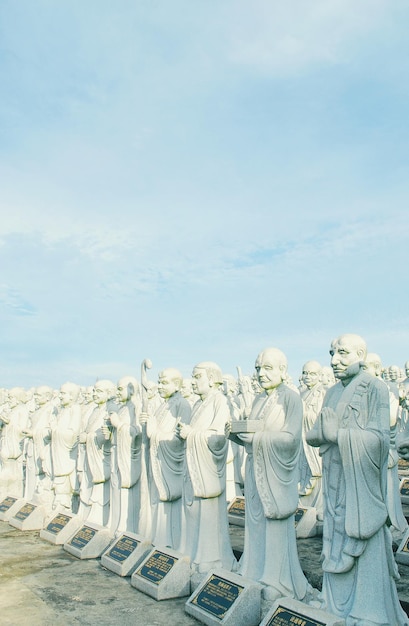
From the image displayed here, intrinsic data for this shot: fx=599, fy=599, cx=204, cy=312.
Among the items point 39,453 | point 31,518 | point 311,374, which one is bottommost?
point 31,518

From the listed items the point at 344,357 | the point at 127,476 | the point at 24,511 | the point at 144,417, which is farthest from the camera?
the point at 24,511

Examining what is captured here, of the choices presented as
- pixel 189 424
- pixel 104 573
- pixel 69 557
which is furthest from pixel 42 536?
pixel 189 424

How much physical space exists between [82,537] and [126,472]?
1451 millimetres

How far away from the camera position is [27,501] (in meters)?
14.7

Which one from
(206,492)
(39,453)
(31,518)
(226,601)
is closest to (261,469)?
(206,492)

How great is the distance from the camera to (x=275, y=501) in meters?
7.71

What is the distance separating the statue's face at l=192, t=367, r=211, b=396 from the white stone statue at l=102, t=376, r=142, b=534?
2.53 metres

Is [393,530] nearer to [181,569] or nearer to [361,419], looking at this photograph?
[181,569]

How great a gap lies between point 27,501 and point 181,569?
7.27 m

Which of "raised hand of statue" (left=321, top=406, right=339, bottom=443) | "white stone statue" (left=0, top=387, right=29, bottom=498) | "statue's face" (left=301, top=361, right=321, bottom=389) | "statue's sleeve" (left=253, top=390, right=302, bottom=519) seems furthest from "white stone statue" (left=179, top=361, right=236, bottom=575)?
"white stone statue" (left=0, top=387, right=29, bottom=498)

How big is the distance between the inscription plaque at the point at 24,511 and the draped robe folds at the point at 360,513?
30.0ft

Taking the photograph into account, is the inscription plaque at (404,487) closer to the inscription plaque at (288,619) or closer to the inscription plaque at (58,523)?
the inscription plaque at (58,523)

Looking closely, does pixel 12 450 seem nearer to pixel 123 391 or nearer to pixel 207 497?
pixel 123 391

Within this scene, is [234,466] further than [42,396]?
Yes
